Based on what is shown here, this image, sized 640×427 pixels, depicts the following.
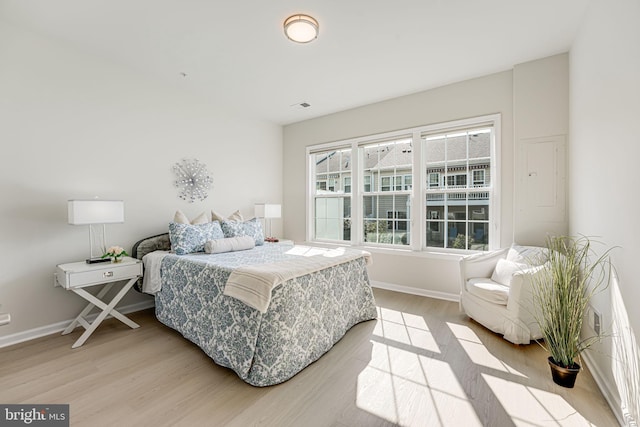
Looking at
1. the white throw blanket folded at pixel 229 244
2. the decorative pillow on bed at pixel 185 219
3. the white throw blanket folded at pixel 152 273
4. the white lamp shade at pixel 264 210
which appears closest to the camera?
the white throw blanket folded at pixel 152 273

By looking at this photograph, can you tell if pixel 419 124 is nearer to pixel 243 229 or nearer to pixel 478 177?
pixel 478 177

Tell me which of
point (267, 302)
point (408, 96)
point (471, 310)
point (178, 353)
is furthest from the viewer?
point (408, 96)

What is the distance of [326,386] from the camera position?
190cm

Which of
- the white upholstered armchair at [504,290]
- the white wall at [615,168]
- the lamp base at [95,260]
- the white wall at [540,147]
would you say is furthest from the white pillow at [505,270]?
the lamp base at [95,260]

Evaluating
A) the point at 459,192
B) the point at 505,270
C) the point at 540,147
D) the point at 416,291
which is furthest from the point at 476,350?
the point at 540,147

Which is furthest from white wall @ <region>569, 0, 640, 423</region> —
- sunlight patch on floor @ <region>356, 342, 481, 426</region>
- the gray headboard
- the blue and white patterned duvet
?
the gray headboard

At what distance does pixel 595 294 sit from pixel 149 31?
424 centimetres

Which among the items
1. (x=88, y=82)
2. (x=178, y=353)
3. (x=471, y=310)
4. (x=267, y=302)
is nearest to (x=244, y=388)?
(x=267, y=302)

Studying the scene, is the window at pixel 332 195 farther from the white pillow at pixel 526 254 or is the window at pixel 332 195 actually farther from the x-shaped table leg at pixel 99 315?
the x-shaped table leg at pixel 99 315

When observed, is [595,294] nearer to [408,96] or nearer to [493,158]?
[493,158]

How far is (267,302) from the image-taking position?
1.83m

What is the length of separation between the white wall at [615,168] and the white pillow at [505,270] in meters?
0.60

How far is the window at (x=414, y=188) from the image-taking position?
3.48 meters

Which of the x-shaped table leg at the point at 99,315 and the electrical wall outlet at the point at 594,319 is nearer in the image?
the electrical wall outlet at the point at 594,319
